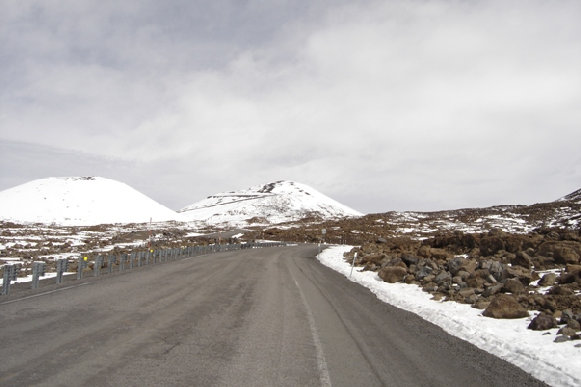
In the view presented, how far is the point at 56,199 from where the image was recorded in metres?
118

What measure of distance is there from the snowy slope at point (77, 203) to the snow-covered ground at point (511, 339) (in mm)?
100922

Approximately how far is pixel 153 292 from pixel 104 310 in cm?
326

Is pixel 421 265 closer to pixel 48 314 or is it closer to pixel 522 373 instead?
pixel 522 373

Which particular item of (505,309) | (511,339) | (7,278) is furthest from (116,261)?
(511,339)

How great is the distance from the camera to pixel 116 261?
25.5 m

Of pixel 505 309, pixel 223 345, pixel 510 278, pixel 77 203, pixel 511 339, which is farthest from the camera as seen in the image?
pixel 77 203

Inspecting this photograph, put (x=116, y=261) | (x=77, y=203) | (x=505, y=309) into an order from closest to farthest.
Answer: (x=505, y=309), (x=116, y=261), (x=77, y=203)

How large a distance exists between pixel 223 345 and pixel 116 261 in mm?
21332

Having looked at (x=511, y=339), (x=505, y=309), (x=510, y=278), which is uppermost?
(x=510, y=278)

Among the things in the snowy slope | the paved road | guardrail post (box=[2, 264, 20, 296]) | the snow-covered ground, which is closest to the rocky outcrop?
the snow-covered ground

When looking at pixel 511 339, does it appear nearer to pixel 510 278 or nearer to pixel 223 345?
pixel 223 345

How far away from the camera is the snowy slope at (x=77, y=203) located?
336 feet

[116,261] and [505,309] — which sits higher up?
[116,261]

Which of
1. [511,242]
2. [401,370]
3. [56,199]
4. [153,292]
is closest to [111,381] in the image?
[401,370]
